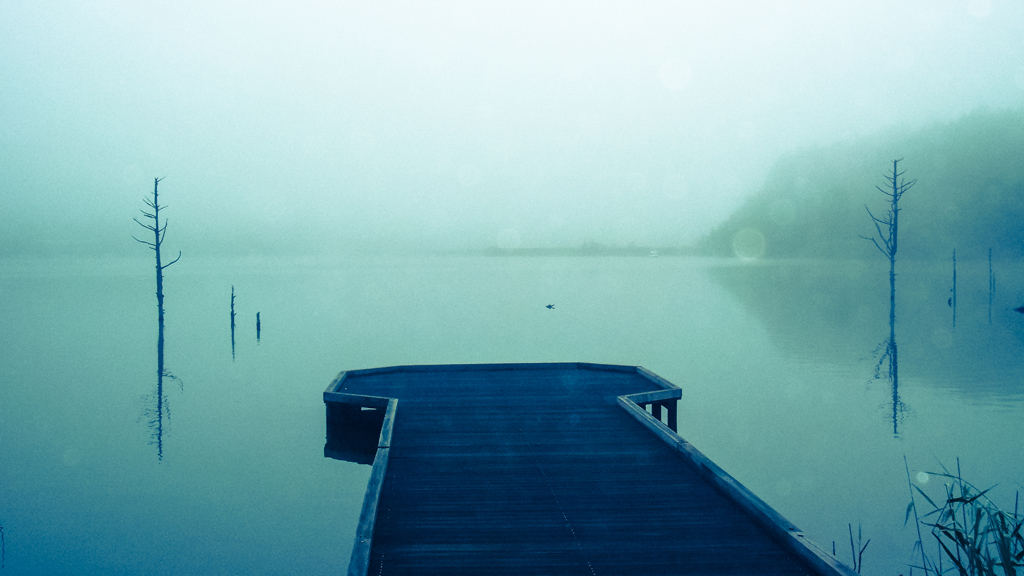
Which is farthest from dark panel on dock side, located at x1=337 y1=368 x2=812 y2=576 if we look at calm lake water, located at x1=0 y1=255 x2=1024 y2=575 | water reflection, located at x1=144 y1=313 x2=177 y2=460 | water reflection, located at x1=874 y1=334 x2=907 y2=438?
water reflection, located at x1=874 y1=334 x2=907 y2=438

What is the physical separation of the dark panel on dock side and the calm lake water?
2965mm

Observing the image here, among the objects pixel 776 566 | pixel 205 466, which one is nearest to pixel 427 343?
pixel 205 466

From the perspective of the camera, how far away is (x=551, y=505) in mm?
5844

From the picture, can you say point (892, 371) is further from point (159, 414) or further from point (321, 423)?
point (159, 414)

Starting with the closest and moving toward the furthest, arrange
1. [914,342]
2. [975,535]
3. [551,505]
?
1. [975,535]
2. [551,505]
3. [914,342]

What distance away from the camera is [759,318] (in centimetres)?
4350

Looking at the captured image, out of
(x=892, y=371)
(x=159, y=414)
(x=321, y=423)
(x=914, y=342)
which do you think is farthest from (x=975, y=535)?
(x=914, y=342)

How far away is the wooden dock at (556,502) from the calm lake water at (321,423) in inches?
120

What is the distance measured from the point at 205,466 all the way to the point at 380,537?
9605 mm

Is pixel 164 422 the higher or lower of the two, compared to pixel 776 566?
lower

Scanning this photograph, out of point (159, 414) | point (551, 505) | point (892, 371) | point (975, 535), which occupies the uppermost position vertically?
point (975, 535)

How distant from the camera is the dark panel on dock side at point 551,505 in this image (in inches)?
187

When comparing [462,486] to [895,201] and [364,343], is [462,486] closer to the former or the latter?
[364,343]

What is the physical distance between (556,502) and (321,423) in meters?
11.8
